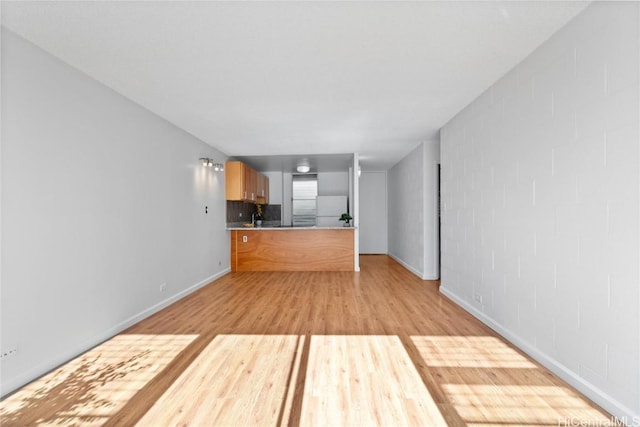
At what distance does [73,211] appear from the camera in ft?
8.61

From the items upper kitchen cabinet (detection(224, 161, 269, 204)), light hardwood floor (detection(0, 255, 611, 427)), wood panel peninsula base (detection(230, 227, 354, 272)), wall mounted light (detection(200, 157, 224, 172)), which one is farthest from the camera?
wood panel peninsula base (detection(230, 227, 354, 272))

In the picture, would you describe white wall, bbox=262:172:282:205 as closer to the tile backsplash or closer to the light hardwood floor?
the tile backsplash

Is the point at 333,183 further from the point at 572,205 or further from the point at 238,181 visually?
the point at 572,205

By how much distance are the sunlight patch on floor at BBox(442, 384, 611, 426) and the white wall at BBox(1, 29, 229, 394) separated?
2.97 metres

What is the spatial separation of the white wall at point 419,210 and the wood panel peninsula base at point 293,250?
1.29 m

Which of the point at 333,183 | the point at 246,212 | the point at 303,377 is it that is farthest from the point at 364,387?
the point at 333,183

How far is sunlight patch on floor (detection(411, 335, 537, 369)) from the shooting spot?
2.38 m

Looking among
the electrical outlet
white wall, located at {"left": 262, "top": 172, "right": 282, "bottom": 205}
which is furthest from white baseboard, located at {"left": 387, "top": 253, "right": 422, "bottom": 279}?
the electrical outlet

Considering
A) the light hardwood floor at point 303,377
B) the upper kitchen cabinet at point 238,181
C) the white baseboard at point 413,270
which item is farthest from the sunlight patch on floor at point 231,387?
the upper kitchen cabinet at point 238,181

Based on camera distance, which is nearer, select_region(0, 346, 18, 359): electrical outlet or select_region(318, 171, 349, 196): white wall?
select_region(0, 346, 18, 359): electrical outlet

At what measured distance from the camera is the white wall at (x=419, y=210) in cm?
561

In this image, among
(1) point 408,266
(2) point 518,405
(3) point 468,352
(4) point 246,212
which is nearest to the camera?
(2) point 518,405

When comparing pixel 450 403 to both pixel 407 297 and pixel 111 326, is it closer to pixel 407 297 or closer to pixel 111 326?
pixel 407 297

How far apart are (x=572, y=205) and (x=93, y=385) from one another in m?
3.52
